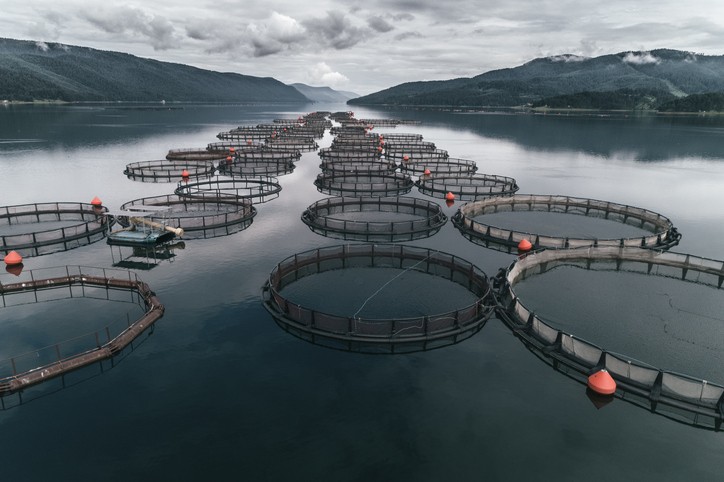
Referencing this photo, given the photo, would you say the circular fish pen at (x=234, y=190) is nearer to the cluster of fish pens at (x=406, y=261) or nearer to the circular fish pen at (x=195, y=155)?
the cluster of fish pens at (x=406, y=261)

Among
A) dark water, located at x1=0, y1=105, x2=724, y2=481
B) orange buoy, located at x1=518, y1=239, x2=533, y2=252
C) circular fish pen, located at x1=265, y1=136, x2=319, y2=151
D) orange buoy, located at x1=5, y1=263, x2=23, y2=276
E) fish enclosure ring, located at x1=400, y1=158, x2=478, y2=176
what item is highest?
circular fish pen, located at x1=265, y1=136, x2=319, y2=151

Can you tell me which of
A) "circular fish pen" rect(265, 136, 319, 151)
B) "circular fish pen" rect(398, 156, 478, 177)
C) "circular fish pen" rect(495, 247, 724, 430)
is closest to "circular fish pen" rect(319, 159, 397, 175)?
"circular fish pen" rect(398, 156, 478, 177)

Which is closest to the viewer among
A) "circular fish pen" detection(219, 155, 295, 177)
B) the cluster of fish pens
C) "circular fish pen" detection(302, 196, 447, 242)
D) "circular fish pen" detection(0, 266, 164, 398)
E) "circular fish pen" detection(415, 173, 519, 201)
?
the cluster of fish pens

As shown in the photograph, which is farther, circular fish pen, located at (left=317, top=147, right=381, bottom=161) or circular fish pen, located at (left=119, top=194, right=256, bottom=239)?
circular fish pen, located at (left=317, top=147, right=381, bottom=161)

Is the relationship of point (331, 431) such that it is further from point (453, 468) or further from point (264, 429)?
point (453, 468)

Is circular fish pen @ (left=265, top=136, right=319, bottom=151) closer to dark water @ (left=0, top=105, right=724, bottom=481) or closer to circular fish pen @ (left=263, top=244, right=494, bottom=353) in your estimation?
circular fish pen @ (left=263, top=244, right=494, bottom=353)

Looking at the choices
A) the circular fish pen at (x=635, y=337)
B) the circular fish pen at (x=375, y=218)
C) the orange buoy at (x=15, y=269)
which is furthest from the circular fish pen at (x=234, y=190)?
the circular fish pen at (x=635, y=337)

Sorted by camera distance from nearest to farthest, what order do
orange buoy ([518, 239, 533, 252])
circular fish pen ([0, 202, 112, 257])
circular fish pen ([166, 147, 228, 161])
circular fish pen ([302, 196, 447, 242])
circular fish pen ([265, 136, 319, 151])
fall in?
orange buoy ([518, 239, 533, 252]) → circular fish pen ([0, 202, 112, 257]) → circular fish pen ([302, 196, 447, 242]) → circular fish pen ([166, 147, 228, 161]) → circular fish pen ([265, 136, 319, 151])
